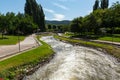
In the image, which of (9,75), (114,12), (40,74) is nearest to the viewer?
(9,75)

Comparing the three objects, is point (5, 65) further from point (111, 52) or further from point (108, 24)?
point (108, 24)

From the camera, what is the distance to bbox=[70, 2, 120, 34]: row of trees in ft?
277

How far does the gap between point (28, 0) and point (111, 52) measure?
105 m

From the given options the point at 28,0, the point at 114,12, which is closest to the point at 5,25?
the point at 114,12

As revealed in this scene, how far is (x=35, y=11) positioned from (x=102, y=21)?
5318 cm

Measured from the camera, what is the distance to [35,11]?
469 feet

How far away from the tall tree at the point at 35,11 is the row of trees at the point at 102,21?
3733 cm

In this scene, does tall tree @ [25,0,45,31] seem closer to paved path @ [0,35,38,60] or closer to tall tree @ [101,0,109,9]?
tall tree @ [101,0,109,9]

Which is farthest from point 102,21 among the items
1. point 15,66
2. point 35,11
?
point 15,66

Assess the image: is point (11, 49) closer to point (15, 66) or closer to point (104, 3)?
point (15, 66)

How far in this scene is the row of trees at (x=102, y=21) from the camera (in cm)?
8433

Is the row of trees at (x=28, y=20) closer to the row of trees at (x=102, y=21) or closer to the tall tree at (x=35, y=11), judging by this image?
the tall tree at (x=35, y=11)

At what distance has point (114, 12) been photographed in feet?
275

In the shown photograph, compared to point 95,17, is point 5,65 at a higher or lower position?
lower
